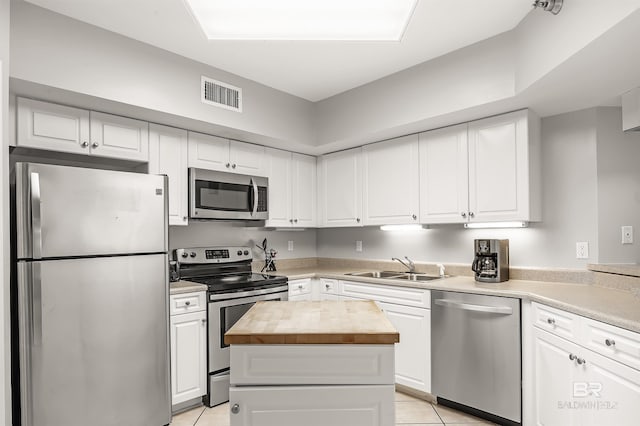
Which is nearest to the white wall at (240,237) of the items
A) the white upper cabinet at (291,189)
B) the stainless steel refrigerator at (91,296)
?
the white upper cabinet at (291,189)

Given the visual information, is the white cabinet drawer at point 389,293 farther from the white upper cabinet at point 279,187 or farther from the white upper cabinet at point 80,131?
the white upper cabinet at point 80,131

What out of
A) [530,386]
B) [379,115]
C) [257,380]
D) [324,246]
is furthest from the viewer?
[324,246]

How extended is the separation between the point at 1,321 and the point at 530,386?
2.83m

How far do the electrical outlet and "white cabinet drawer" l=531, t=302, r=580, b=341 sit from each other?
0.70 metres

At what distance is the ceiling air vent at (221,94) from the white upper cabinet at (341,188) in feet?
3.98

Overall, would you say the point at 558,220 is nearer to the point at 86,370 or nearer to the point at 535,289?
the point at 535,289

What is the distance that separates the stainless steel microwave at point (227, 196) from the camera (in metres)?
3.01

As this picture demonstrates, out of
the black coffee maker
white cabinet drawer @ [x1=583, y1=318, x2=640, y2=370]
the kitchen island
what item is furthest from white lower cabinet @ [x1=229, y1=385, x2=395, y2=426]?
the black coffee maker

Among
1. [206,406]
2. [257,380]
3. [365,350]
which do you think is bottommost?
[206,406]

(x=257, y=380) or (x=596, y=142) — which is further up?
(x=596, y=142)

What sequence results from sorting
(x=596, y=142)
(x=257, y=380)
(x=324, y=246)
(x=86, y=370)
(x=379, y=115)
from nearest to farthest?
1. (x=257, y=380)
2. (x=86, y=370)
3. (x=596, y=142)
4. (x=379, y=115)
5. (x=324, y=246)

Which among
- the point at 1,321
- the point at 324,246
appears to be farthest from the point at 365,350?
the point at 324,246

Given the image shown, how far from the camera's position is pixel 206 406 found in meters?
2.80

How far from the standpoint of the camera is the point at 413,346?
2887 millimetres
